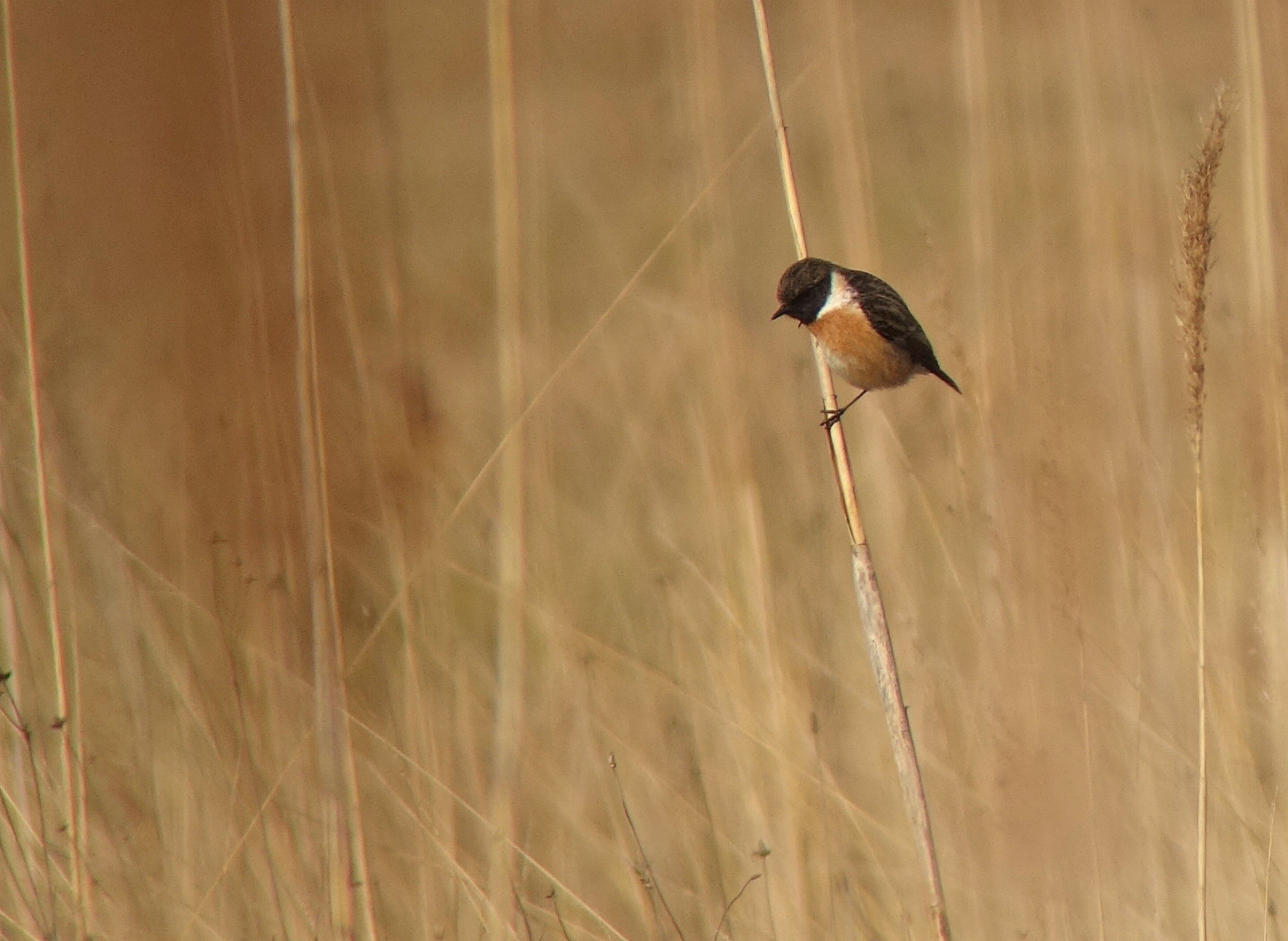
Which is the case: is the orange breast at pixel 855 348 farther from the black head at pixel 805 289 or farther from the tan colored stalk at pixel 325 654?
the tan colored stalk at pixel 325 654

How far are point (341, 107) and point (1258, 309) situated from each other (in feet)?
7.91

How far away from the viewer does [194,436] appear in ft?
8.39

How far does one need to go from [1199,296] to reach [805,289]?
0.85 meters

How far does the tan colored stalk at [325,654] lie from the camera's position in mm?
1907

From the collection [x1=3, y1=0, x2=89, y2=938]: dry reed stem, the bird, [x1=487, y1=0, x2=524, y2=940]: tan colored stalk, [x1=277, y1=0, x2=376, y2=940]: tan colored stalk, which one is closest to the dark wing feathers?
the bird

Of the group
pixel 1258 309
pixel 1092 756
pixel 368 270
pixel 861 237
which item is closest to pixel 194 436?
pixel 368 270

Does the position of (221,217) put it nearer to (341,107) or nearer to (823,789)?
(341,107)

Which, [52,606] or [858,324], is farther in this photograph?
[858,324]

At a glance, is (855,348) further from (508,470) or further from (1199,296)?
(1199,296)

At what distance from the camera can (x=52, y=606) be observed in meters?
1.99

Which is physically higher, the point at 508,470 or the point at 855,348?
the point at 855,348

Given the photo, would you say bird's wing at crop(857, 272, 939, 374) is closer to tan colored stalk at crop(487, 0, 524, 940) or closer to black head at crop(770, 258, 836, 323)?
black head at crop(770, 258, 836, 323)

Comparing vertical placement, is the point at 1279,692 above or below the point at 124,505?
below

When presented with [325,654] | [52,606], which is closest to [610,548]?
[325,654]
